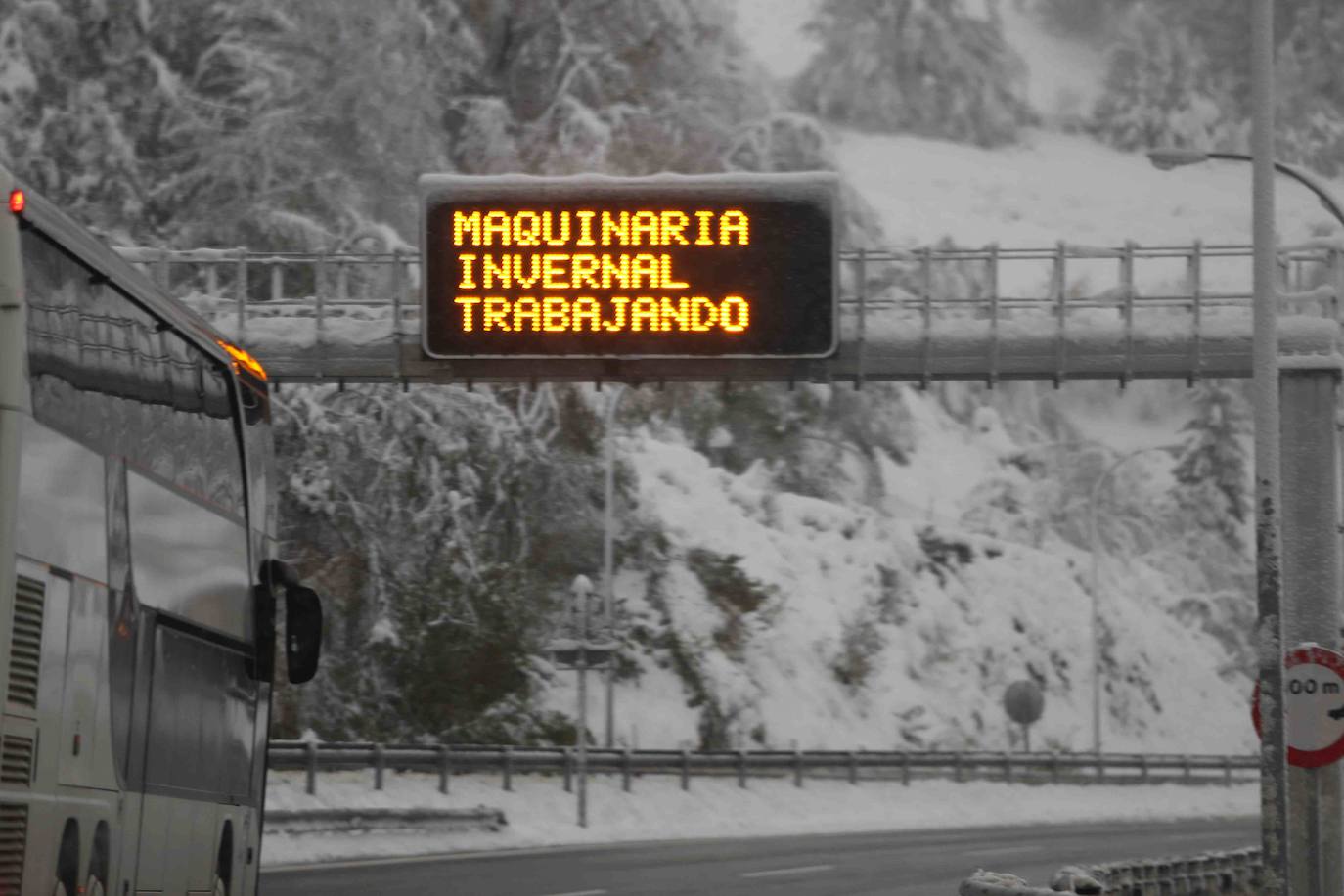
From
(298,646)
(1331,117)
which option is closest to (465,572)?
(298,646)

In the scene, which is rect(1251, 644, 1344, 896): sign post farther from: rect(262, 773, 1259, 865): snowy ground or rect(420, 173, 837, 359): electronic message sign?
rect(262, 773, 1259, 865): snowy ground

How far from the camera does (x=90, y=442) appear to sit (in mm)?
8812

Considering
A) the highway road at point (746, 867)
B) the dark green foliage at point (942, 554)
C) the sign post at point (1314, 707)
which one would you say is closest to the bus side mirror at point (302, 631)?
the sign post at point (1314, 707)

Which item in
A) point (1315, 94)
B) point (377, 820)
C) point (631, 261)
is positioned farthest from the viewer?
point (1315, 94)

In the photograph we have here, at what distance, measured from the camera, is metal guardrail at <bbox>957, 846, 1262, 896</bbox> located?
13.9 meters

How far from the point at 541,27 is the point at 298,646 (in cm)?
3799

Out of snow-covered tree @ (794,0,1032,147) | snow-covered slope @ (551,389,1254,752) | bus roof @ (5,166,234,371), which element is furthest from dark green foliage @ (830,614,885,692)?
snow-covered tree @ (794,0,1032,147)

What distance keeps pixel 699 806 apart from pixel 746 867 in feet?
40.6

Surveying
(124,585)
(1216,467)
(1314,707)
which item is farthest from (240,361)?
(1216,467)

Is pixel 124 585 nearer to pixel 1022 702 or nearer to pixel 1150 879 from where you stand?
pixel 1150 879

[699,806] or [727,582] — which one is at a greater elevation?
[727,582]

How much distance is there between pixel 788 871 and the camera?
26.8 m

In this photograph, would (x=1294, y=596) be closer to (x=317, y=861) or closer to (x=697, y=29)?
(x=317, y=861)

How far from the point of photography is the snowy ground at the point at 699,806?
31078 millimetres
